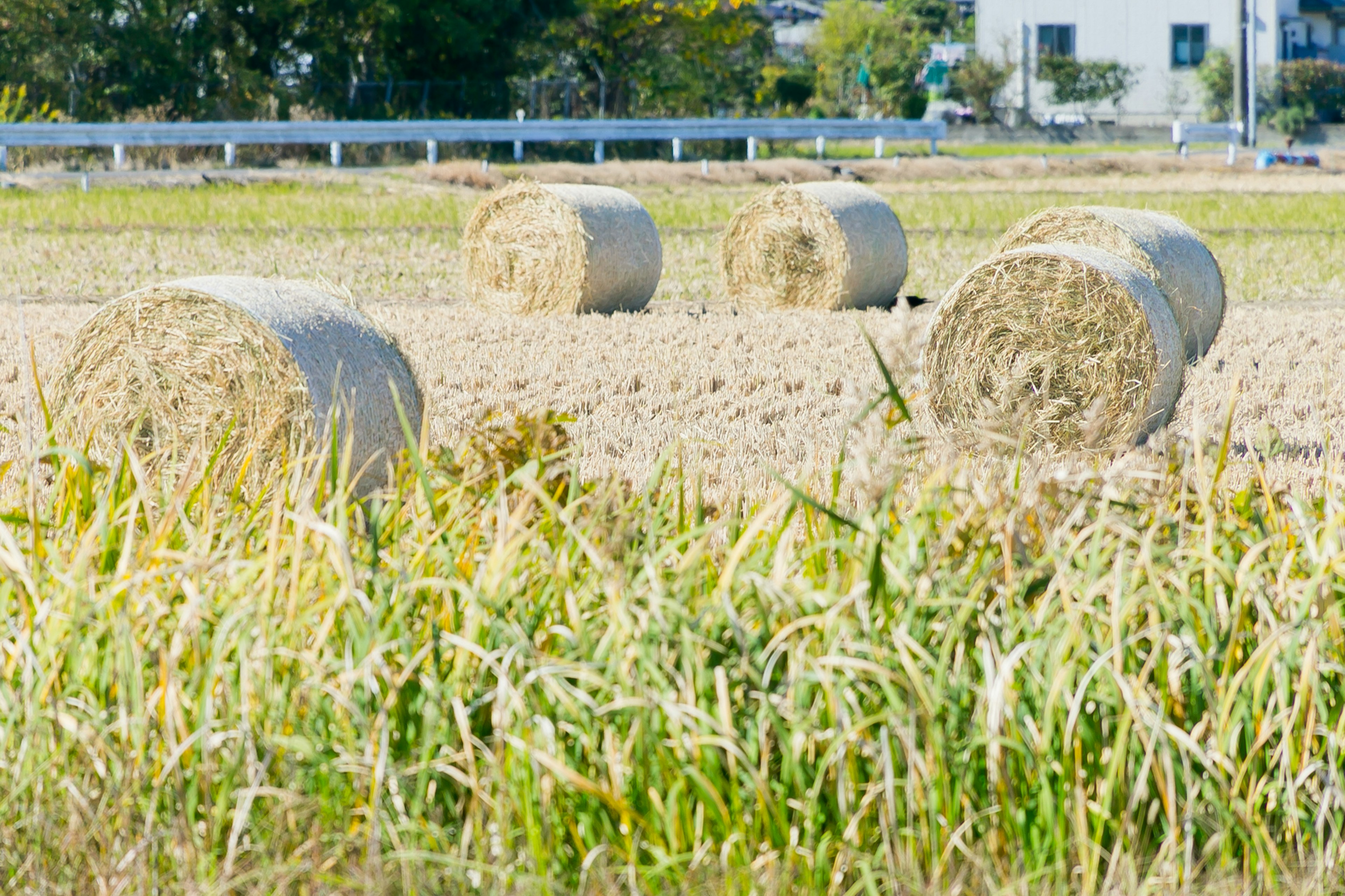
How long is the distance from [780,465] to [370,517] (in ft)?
10.2

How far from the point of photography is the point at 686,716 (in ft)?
10.2

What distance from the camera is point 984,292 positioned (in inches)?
299

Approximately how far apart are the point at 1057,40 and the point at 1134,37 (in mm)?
2721

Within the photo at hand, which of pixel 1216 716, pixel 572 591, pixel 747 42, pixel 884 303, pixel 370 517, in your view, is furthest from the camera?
pixel 747 42

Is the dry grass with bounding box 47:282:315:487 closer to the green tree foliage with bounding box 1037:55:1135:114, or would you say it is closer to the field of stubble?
the field of stubble

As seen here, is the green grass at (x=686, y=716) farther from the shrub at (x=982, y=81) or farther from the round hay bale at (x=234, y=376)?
the shrub at (x=982, y=81)

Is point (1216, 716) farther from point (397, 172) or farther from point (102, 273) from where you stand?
point (397, 172)

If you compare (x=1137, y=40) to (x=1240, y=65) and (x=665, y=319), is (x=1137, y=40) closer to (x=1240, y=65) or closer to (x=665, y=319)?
(x=1240, y=65)

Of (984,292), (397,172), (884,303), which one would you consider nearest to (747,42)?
(397,172)

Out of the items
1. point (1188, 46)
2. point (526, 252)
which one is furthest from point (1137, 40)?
point (526, 252)

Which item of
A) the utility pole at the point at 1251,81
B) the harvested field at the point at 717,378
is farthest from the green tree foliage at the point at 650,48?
the harvested field at the point at 717,378

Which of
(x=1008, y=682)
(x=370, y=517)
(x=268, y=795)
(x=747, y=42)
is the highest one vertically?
(x=747, y=42)

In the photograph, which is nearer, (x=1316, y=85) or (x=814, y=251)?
(x=814, y=251)

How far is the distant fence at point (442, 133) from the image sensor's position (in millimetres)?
25672
